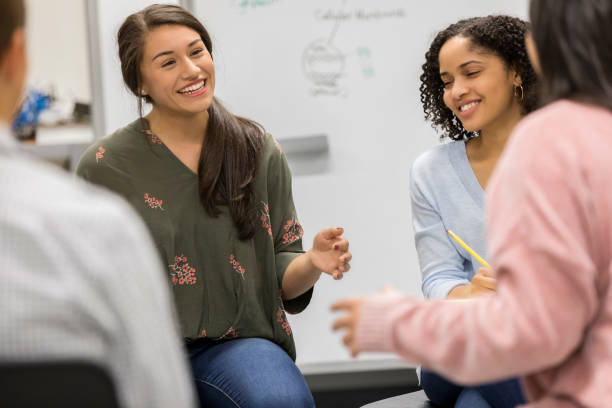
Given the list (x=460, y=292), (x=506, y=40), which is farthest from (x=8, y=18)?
(x=506, y=40)

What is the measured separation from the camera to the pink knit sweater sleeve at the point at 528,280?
717 mm

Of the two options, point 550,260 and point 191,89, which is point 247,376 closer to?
point 191,89

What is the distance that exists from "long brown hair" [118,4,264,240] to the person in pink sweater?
85cm

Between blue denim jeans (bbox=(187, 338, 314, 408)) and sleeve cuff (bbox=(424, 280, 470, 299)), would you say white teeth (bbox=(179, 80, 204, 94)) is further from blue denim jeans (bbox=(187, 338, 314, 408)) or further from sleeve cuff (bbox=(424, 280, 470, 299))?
sleeve cuff (bbox=(424, 280, 470, 299))

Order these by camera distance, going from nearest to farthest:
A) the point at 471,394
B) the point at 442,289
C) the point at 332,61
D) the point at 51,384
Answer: the point at 51,384
the point at 471,394
the point at 442,289
the point at 332,61

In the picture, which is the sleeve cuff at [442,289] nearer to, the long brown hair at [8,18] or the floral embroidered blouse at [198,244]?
the floral embroidered blouse at [198,244]

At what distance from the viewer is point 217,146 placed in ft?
5.48

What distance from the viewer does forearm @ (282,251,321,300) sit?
1588mm

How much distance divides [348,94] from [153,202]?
960 mm

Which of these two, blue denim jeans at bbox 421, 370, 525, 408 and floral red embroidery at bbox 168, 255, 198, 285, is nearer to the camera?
blue denim jeans at bbox 421, 370, 525, 408

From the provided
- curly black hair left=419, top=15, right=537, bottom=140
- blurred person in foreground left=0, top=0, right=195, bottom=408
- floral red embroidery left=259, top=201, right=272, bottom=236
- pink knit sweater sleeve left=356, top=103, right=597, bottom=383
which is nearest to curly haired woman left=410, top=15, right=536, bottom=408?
curly black hair left=419, top=15, right=537, bottom=140

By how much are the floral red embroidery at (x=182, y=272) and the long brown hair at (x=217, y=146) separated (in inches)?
4.9

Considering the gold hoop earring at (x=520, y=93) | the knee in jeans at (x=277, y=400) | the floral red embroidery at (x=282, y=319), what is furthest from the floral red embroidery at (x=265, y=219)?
the gold hoop earring at (x=520, y=93)

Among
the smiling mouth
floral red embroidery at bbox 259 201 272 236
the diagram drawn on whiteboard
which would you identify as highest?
the diagram drawn on whiteboard
